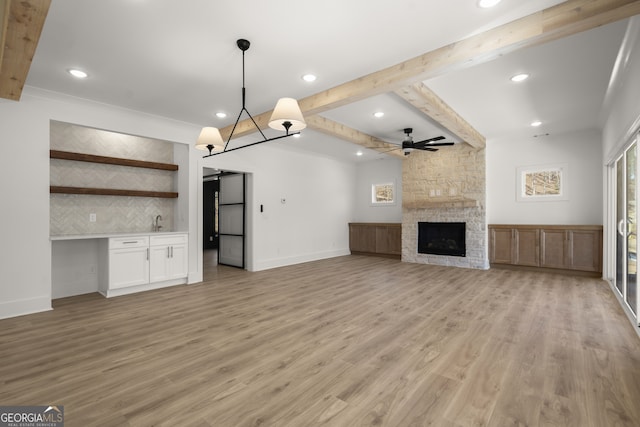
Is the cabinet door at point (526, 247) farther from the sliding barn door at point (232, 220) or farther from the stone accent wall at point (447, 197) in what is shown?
the sliding barn door at point (232, 220)

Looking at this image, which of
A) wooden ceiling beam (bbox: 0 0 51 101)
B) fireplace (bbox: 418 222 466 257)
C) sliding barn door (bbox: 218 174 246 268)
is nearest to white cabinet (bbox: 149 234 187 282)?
sliding barn door (bbox: 218 174 246 268)

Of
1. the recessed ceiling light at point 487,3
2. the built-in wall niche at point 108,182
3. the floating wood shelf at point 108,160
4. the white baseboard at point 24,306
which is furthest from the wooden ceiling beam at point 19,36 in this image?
the recessed ceiling light at point 487,3

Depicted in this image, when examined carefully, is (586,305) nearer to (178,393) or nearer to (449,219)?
(449,219)

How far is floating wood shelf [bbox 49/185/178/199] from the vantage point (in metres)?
4.53

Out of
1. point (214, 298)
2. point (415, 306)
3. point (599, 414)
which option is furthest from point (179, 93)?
point (599, 414)

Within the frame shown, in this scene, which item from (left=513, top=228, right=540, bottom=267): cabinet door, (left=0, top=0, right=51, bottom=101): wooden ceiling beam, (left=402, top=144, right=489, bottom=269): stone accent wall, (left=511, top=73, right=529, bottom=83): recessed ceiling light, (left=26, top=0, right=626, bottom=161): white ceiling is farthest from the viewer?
(left=402, top=144, right=489, bottom=269): stone accent wall

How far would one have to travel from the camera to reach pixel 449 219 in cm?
725

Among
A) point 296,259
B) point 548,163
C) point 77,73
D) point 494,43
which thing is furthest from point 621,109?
point 77,73

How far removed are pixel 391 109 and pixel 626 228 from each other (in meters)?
3.43

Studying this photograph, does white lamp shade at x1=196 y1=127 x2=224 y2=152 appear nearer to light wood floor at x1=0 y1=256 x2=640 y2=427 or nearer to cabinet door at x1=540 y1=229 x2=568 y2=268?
light wood floor at x1=0 y1=256 x2=640 y2=427

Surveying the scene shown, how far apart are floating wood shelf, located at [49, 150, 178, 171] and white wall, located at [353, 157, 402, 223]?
560cm

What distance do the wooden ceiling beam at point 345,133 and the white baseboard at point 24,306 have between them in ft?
14.3

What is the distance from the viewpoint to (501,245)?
6691 millimetres

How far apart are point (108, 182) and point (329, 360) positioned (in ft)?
16.0
